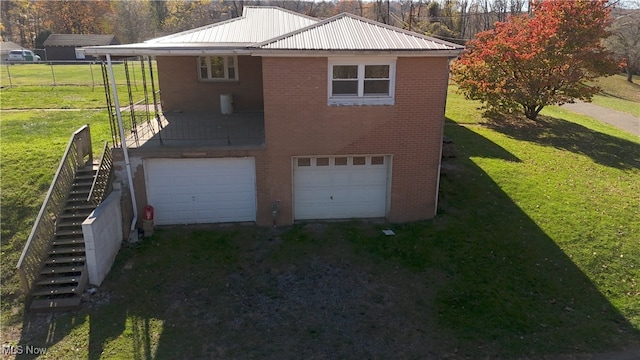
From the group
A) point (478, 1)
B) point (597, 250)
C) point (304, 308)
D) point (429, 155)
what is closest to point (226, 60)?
point (429, 155)

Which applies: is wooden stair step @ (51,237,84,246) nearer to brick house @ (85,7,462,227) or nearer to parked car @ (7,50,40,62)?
brick house @ (85,7,462,227)

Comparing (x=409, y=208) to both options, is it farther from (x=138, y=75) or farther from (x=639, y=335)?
(x=138, y=75)

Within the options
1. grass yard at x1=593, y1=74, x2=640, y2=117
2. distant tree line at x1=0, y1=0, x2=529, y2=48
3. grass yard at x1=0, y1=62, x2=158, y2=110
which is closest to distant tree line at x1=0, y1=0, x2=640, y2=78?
distant tree line at x1=0, y1=0, x2=529, y2=48

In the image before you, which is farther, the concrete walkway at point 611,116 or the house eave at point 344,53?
the concrete walkway at point 611,116

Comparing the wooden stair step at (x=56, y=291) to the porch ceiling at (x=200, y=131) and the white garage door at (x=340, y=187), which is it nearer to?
the porch ceiling at (x=200, y=131)

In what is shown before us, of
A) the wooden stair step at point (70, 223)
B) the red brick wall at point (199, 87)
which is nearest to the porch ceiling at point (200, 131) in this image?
the red brick wall at point (199, 87)
